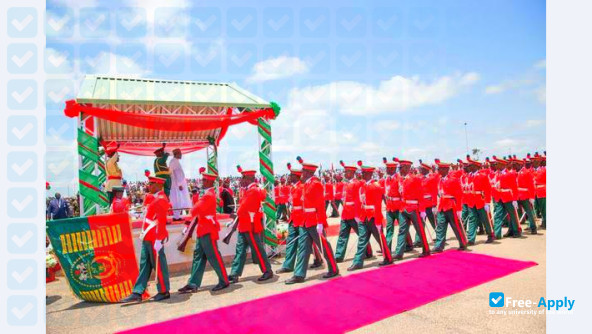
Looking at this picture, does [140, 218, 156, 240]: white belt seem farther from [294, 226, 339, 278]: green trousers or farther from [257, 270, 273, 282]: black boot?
[294, 226, 339, 278]: green trousers

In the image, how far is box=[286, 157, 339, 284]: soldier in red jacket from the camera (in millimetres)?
6199

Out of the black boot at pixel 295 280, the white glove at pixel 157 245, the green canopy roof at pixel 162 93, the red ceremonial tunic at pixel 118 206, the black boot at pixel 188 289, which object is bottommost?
the black boot at pixel 188 289

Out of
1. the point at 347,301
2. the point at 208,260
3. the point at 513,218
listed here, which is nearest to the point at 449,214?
the point at 513,218

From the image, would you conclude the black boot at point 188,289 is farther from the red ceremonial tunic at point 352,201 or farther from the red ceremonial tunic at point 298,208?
the red ceremonial tunic at point 352,201

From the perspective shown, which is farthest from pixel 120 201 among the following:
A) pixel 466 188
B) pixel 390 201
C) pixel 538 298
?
pixel 466 188

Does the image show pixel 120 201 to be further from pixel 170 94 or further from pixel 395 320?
pixel 395 320

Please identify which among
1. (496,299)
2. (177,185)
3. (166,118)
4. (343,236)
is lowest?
(496,299)

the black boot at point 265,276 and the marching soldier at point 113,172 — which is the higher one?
the marching soldier at point 113,172

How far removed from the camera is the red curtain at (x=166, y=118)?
279 inches

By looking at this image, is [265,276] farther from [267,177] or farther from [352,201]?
[267,177]

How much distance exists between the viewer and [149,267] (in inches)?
224

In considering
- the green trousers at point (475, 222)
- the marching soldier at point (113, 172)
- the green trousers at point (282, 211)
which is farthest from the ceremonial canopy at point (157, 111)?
the green trousers at point (282, 211)

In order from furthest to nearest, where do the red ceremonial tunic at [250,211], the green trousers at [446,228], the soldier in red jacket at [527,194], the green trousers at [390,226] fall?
the soldier in red jacket at [527,194], the green trousers at [390,226], the green trousers at [446,228], the red ceremonial tunic at [250,211]

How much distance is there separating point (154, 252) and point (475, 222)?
6794 mm
